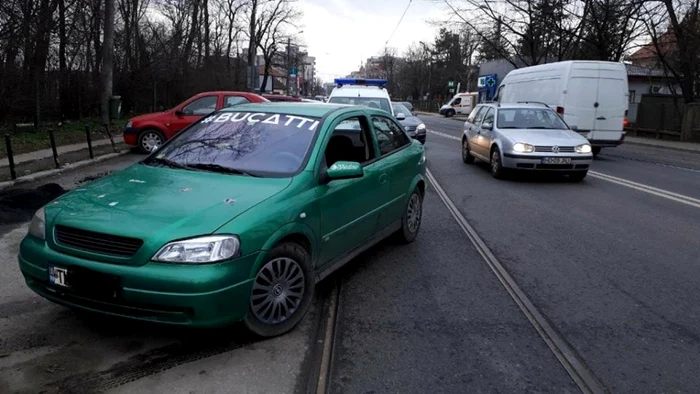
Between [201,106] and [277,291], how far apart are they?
1188cm

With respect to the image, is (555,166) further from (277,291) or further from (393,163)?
(277,291)

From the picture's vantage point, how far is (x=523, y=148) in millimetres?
10586

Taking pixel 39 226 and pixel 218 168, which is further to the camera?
pixel 218 168

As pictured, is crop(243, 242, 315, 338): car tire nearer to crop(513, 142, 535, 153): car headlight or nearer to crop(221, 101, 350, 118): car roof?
crop(221, 101, 350, 118): car roof

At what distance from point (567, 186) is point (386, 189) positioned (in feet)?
20.9

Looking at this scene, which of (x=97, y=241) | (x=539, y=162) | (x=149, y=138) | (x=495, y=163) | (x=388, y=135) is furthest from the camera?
(x=149, y=138)

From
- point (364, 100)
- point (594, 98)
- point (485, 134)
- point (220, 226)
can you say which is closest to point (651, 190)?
point (485, 134)

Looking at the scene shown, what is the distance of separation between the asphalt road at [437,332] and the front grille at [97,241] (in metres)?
0.69

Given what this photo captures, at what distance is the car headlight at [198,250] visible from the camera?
329cm

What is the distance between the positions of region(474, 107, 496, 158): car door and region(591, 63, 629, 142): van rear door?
5049 millimetres

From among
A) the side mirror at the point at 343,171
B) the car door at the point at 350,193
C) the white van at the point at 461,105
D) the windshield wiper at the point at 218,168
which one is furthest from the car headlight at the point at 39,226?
the white van at the point at 461,105

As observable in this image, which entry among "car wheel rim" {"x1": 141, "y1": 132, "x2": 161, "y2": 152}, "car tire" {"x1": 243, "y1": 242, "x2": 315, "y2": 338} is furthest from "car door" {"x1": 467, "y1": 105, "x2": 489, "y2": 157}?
"car tire" {"x1": 243, "y1": 242, "x2": 315, "y2": 338}

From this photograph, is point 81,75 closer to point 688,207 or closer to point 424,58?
point 688,207

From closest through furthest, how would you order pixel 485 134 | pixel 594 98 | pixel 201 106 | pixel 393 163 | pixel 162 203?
pixel 162 203 → pixel 393 163 → pixel 485 134 → pixel 201 106 → pixel 594 98
